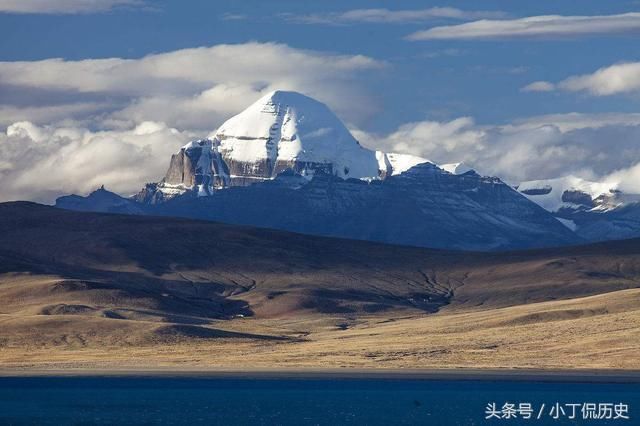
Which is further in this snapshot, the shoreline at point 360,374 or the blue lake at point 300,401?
the shoreline at point 360,374

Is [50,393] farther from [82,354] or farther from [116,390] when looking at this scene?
[82,354]

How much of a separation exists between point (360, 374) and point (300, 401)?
32085 mm

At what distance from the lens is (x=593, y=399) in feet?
462

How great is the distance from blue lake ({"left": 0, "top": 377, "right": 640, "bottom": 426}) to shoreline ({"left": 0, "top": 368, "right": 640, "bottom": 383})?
3128mm

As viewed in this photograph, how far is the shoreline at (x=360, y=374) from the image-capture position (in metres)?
165

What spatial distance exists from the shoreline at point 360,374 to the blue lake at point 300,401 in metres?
3.13

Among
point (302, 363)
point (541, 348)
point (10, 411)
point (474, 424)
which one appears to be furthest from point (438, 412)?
point (541, 348)

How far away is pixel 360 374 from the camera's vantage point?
170m

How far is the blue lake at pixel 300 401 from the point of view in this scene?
396 feet

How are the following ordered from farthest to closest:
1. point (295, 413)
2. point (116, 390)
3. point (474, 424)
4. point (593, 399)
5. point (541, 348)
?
point (541, 348)
point (116, 390)
point (593, 399)
point (295, 413)
point (474, 424)

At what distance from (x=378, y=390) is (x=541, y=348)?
4919cm

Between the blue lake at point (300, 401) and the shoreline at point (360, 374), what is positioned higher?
the shoreline at point (360, 374)

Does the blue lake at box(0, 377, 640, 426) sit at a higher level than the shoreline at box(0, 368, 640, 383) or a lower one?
lower

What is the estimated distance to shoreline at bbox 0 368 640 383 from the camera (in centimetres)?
16512
